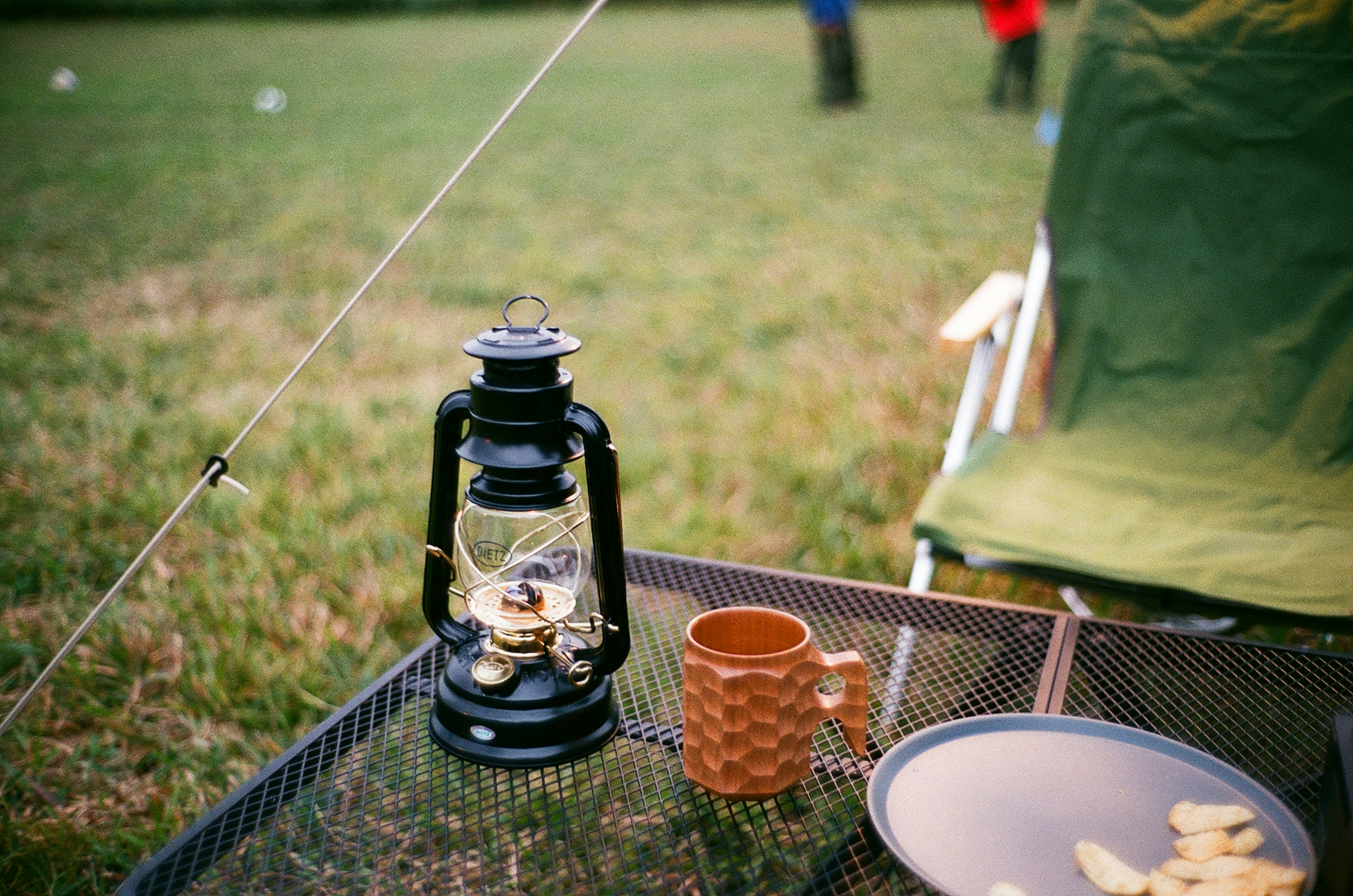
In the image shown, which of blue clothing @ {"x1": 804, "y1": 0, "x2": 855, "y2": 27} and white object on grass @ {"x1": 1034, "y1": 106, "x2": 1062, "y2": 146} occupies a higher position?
blue clothing @ {"x1": 804, "y1": 0, "x2": 855, "y2": 27}

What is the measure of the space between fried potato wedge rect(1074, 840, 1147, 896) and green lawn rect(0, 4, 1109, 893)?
1.33 metres

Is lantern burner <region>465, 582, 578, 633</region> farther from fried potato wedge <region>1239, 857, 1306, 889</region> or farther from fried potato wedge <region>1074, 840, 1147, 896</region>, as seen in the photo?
fried potato wedge <region>1239, 857, 1306, 889</region>

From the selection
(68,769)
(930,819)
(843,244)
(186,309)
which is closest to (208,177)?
(186,309)

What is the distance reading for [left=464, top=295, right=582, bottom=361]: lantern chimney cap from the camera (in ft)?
3.14

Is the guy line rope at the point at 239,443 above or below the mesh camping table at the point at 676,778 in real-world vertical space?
above

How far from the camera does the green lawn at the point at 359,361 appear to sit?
6.46 ft

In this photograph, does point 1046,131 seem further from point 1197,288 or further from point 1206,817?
point 1206,817

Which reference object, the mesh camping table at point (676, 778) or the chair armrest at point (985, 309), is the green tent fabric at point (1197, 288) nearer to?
the chair armrest at point (985, 309)

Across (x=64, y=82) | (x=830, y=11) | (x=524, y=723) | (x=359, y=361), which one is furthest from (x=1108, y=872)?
(x=64, y=82)

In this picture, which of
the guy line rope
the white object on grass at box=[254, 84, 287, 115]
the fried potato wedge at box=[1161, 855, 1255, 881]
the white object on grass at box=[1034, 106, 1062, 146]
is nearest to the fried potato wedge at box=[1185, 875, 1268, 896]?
the fried potato wedge at box=[1161, 855, 1255, 881]

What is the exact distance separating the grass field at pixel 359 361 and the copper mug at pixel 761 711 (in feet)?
3.46

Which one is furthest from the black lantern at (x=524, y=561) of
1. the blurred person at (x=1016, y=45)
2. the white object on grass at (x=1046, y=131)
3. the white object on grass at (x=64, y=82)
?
the white object on grass at (x=64, y=82)

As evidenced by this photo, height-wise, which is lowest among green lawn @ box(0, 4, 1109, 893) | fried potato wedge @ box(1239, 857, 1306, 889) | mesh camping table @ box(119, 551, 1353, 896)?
green lawn @ box(0, 4, 1109, 893)

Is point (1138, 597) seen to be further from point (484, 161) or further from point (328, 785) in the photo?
point (484, 161)
